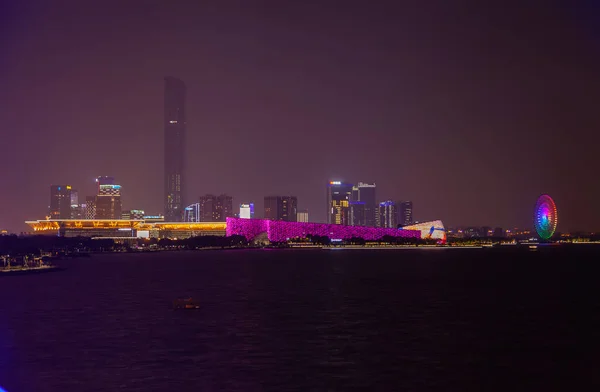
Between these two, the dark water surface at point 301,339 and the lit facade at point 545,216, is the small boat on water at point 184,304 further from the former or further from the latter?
the lit facade at point 545,216

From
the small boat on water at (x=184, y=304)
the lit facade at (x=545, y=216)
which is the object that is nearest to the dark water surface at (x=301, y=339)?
the small boat on water at (x=184, y=304)

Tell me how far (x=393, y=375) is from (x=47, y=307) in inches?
1173

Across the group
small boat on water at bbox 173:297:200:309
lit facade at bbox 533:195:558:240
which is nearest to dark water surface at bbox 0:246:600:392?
small boat on water at bbox 173:297:200:309

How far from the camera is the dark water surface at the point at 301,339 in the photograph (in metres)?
26.0

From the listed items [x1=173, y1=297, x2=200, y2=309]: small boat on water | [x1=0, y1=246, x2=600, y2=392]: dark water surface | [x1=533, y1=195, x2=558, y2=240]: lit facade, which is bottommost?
[x1=0, y1=246, x2=600, y2=392]: dark water surface

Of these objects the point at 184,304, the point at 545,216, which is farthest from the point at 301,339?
the point at 545,216

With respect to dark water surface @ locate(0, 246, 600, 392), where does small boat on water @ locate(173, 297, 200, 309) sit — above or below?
above

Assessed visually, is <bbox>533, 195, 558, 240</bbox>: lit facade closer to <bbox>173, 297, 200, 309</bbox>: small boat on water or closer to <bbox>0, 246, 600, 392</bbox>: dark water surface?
<bbox>0, 246, 600, 392</bbox>: dark water surface

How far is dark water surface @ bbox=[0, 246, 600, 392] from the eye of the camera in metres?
26.0

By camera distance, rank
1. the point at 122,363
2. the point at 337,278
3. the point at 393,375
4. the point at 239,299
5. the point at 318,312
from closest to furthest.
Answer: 1. the point at 393,375
2. the point at 122,363
3. the point at 318,312
4. the point at 239,299
5. the point at 337,278

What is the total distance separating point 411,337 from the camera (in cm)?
3566

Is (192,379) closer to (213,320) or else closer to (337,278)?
(213,320)

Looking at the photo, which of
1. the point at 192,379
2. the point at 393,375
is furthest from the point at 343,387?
the point at 192,379

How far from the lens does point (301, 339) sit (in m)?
35.0
